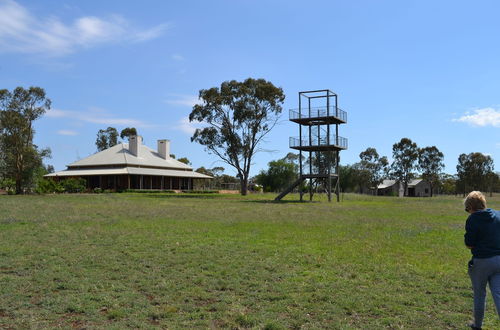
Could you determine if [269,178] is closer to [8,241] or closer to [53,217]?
[53,217]

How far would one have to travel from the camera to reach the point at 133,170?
2243 inches

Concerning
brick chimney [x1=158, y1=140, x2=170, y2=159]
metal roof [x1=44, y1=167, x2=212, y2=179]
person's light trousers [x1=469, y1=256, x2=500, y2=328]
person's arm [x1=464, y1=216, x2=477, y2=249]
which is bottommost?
person's light trousers [x1=469, y1=256, x2=500, y2=328]

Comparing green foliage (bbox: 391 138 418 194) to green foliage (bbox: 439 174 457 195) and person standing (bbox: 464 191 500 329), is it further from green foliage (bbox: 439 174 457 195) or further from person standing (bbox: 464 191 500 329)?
person standing (bbox: 464 191 500 329)

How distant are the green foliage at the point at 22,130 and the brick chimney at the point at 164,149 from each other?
24.5 m

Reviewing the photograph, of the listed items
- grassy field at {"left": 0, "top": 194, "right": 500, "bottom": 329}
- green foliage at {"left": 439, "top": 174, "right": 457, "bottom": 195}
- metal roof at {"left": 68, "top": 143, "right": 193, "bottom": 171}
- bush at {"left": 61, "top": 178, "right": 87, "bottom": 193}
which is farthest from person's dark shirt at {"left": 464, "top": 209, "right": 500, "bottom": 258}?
green foliage at {"left": 439, "top": 174, "right": 457, "bottom": 195}

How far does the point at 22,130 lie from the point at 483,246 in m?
48.3

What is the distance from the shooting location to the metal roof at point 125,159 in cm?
5997

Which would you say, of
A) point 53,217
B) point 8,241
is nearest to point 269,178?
point 53,217

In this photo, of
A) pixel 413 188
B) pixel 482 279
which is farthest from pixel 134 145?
pixel 413 188

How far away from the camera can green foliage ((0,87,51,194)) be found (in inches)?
1759

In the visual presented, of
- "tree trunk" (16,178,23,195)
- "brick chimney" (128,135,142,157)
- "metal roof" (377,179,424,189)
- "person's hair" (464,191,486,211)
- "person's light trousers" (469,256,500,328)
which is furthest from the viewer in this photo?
"metal roof" (377,179,424,189)

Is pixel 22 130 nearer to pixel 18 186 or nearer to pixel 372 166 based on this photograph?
pixel 18 186

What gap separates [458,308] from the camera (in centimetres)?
643

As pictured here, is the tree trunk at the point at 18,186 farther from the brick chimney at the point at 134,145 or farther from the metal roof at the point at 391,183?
the metal roof at the point at 391,183
